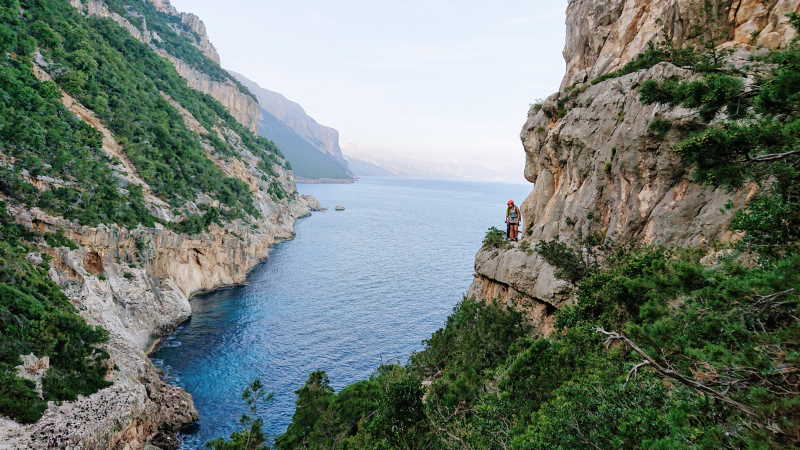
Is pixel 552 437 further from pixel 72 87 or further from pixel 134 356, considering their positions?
pixel 72 87

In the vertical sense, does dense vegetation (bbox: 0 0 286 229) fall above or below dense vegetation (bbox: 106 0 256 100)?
below

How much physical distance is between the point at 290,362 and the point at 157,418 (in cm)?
1257

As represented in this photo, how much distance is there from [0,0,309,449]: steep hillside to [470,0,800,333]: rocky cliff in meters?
25.0

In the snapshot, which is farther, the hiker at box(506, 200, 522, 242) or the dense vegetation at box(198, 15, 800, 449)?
the hiker at box(506, 200, 522, 242)

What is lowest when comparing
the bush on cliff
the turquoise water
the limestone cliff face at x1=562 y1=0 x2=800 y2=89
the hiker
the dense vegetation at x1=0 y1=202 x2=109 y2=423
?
the turquoise water

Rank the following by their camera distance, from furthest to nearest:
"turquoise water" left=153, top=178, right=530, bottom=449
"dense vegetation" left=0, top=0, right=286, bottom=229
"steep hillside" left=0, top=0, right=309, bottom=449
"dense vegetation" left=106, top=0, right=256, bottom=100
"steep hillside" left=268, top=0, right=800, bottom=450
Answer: "dense vegetation" left=106, top=0, right=256, bottom=100, "dense vegetation" left=0, top=0, right=286, bottom=229, "turquoise water" left=153, top=178, right=530, bottom=449, "steep hillside" left=0, top=0, right=309, bottom=449, "steep hillside" left=268, top=0, right=800, bottom=450

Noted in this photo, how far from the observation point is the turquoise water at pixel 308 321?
111 feet

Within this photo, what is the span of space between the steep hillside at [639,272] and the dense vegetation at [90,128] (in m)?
30.8

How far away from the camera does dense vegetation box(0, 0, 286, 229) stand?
3572 centimetres

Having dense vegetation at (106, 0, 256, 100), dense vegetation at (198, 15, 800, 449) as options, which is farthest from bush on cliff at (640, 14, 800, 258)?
dense vegetation at (106, 0, 256, 100)

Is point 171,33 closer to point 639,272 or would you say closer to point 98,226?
point 98,226

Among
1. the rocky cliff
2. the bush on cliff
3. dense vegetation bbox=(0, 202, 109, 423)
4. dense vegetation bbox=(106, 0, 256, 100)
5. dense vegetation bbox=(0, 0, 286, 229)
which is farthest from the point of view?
dense vegetation bbox=(106, 0, 256, 100)

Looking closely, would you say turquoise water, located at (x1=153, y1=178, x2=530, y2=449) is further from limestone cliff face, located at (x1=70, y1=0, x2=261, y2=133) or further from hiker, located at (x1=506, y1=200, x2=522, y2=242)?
limestone cliff face, located at (x1=70, y1=0, x2=261, y2=133)

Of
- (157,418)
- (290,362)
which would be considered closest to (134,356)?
(157,418)
